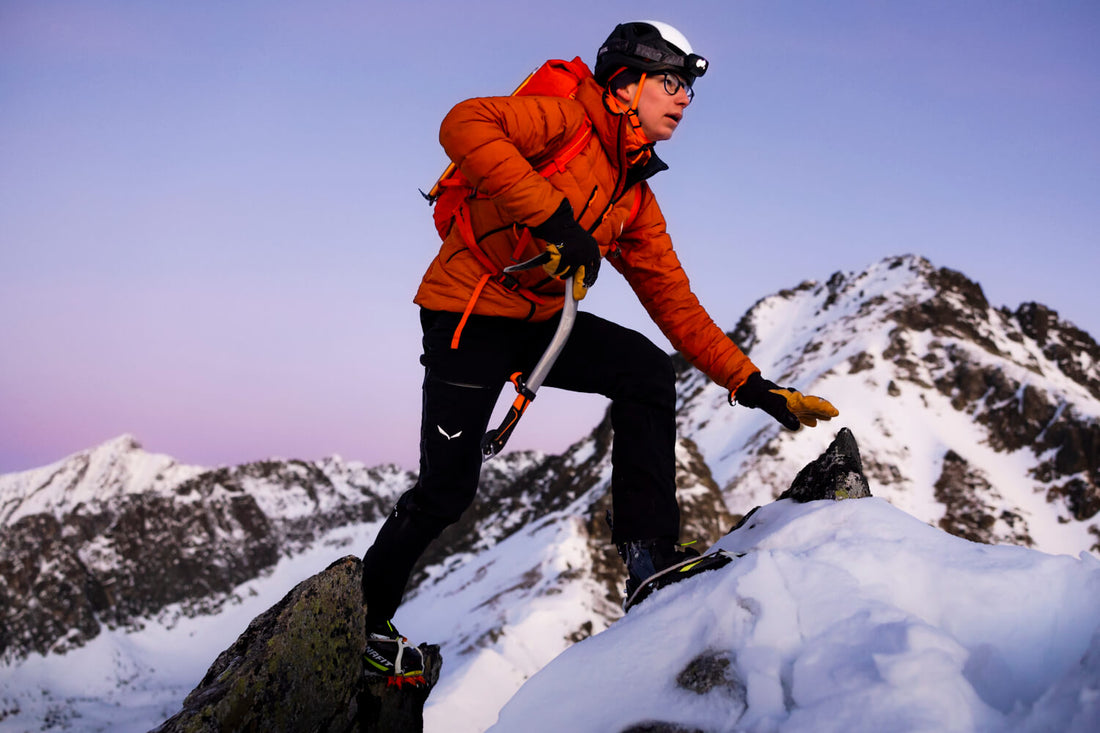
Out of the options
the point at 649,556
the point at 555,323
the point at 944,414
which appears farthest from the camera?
the point at 944,414

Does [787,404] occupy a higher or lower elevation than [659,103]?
lower

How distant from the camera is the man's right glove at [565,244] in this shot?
3.92 metres

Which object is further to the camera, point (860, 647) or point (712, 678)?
point (712, 678)

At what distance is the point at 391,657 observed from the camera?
4.61m

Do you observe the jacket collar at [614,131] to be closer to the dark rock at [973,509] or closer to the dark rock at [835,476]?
the dark rock at [835,476]

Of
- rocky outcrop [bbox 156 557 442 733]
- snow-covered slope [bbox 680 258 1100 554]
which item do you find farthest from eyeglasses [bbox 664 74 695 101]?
snow-covered slope [bbox 680 258 1100 554]

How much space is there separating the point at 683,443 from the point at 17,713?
102742 mm

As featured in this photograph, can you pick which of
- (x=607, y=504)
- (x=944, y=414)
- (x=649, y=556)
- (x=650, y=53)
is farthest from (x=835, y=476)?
(x=944, y=414)

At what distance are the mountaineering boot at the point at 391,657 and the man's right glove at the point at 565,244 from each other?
268 cm

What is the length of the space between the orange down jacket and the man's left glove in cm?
14

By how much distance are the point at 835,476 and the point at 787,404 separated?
706 millimetres

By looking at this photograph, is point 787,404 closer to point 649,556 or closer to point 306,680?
point 649,556

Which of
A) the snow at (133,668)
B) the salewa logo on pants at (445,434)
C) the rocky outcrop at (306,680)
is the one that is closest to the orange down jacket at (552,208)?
the salewa logo on pants at (445,434)

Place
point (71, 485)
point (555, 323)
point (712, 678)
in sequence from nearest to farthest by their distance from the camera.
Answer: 1. point (712, 678)
2. point (555, 323)
3. point (71, 485)
